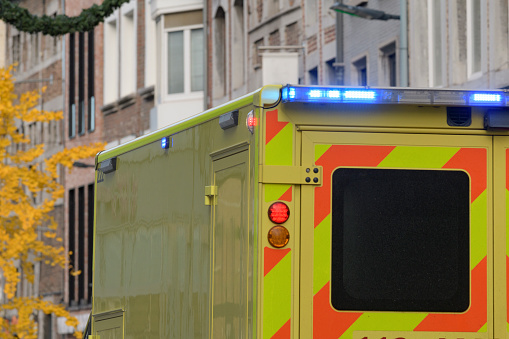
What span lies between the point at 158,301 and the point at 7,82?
1901cm

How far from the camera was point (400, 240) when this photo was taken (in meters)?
7.19

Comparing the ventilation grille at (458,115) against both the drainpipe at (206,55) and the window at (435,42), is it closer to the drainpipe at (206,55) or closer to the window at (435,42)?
the window at (435,42)

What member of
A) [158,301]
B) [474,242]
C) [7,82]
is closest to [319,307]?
[474,242]

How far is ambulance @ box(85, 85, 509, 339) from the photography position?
7.05m

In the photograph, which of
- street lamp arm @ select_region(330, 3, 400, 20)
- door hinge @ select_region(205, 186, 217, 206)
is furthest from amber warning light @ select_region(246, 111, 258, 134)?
street lamp arm @ select_region(330, 3, 400, 20)

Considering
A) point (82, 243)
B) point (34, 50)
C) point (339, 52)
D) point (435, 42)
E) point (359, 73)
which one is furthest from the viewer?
point (34, 50)

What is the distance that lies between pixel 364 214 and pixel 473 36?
48.6ft

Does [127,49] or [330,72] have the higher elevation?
[127,49]

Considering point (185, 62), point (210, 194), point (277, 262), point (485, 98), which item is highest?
point (185, 62)

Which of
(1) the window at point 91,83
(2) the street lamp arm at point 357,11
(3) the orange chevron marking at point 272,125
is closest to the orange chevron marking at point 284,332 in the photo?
(3) the orange chevron marking at point 272,125

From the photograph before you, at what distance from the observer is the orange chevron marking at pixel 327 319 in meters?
7.05

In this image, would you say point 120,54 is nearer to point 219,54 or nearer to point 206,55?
point 219,54

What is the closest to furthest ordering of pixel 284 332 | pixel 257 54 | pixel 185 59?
pixel 284 332
pixel 257 54
pixel 185 59

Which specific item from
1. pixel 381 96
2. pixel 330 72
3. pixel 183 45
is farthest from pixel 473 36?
pixel 381 96
